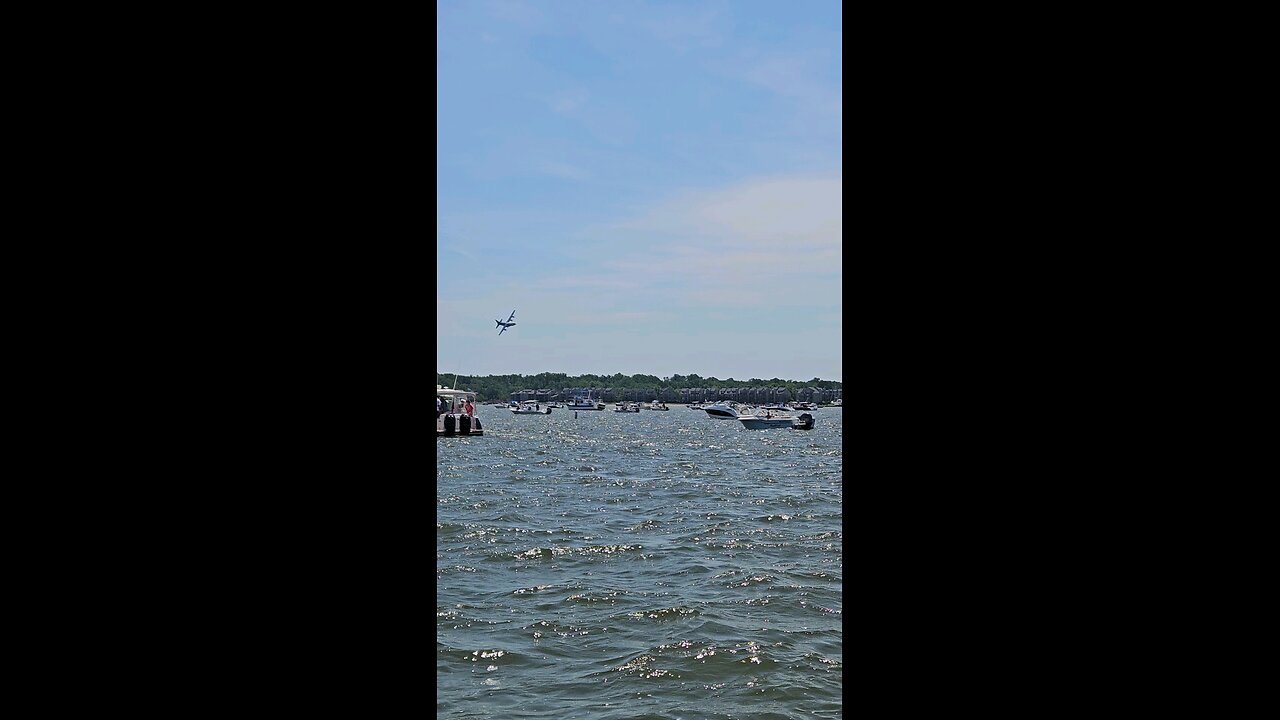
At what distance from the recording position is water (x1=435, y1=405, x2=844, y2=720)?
8.24 metres

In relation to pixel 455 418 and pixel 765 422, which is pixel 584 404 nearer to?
pixel 765 422

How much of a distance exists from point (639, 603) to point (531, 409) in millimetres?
110516

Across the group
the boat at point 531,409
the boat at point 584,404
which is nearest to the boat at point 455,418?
the boat at point 531,409

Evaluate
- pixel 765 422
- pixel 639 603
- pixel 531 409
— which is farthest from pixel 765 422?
pixel 531 409

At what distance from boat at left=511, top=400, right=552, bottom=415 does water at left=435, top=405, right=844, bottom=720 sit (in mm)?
91680

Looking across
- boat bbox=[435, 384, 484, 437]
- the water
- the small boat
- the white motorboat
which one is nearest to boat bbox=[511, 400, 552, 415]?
the white motorboat

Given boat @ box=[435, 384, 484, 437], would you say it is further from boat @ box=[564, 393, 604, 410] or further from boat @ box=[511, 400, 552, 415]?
boat @ box=[564, 393, 604, 410]

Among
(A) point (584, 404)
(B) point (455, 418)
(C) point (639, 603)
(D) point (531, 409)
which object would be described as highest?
(B) point (455, 418)

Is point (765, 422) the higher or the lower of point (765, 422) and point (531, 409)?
the higher

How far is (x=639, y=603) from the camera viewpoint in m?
11.4
